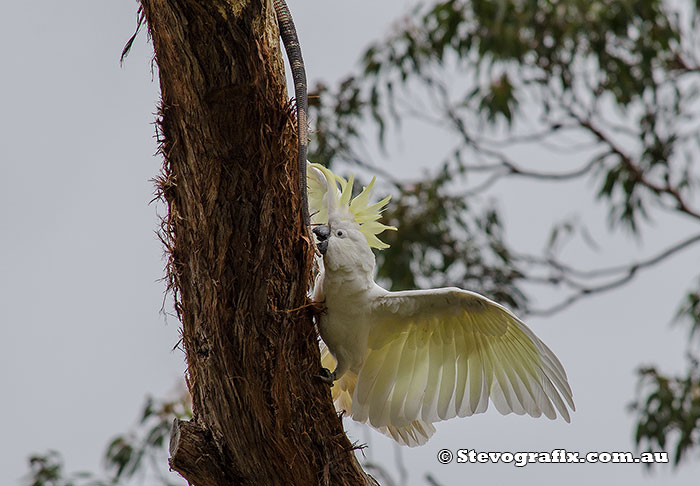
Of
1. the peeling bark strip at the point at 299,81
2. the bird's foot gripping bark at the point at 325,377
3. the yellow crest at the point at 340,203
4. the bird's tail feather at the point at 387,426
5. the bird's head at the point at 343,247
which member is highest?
the peeling bark strip at the point at 299,81

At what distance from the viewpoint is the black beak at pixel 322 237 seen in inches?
94.0

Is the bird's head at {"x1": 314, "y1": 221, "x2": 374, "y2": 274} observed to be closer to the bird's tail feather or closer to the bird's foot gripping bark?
the bird's foot gripping bark

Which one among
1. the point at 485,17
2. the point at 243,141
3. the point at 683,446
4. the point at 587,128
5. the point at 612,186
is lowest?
the point at 683,446

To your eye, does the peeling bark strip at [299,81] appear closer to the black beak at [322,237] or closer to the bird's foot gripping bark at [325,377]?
the black beak at [322,237]

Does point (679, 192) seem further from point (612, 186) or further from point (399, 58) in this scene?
point (399, 58)

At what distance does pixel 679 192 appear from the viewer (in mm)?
6242

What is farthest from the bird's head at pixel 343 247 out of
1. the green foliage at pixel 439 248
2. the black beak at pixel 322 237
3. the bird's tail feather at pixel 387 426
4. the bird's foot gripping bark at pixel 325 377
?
the green foliage at pixel 439 248

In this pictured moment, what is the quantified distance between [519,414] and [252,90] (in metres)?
1.23

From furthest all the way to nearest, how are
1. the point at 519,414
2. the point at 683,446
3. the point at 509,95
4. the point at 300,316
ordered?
the point at 509,95 → the point at 683,446 → the point at 519,414 → the point at 300,316

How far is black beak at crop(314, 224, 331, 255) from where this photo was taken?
2.39m

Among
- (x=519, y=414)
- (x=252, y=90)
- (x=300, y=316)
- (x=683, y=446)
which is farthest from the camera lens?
(x=683, y=446)

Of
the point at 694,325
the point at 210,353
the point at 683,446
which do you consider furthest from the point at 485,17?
the point at 210,353

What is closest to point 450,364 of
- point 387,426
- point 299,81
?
point 387,426

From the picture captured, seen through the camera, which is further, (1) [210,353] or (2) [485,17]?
(2) [485,17]
